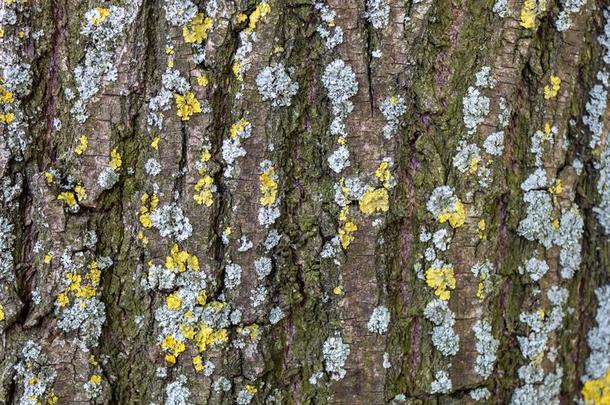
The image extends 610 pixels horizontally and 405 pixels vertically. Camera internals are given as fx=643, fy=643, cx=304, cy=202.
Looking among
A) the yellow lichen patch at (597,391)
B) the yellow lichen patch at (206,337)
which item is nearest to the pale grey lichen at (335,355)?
the yellow lichen patch at (206,337)

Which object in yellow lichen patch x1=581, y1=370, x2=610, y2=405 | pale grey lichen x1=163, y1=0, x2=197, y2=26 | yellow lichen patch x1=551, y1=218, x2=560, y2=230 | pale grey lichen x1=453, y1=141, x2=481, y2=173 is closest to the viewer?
pale grey lichen x1=163, y1=0, x2=197, y2=26

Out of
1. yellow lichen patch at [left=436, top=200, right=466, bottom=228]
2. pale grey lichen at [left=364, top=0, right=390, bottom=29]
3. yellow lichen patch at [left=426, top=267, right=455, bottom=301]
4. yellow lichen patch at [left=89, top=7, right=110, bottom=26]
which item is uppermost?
A: pale grey lichen at [left=364, top=0, right=390, bottom=29]

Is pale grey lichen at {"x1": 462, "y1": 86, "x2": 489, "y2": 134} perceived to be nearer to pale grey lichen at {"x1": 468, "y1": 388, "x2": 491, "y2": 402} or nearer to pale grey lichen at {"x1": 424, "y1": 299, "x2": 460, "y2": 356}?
pale grey lichen at {"x1": 424, "y1": 299, "x2": 460, "y2": 356}

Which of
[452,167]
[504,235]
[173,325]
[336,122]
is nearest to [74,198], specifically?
[173,325]

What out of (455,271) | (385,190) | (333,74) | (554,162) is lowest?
(455,271)

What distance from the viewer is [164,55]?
134cm

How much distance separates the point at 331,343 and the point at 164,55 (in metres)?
0.72

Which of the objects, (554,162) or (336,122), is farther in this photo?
(554,162)

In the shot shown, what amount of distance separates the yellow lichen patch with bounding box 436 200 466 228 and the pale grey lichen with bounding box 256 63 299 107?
42cm

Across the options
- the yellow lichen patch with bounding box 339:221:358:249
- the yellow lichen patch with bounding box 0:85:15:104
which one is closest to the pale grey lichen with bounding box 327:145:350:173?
the yellow lichen patch with bounding box 339:221:358:249

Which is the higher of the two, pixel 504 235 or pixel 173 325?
pixel 504 235

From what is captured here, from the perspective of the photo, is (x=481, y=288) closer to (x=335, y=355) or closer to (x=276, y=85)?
(x=335, y=355)

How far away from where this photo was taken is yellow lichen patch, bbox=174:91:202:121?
1.35 m

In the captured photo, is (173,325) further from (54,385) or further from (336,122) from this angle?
(336,122)
